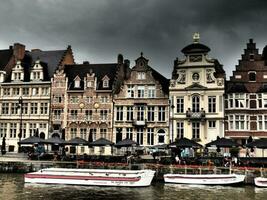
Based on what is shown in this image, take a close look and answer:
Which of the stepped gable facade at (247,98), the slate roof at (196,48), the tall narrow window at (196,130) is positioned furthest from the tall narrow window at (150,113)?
the stepped gable facade at (247,98)

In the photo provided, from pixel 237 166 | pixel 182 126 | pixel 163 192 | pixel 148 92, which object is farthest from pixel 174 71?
pixel 163 192

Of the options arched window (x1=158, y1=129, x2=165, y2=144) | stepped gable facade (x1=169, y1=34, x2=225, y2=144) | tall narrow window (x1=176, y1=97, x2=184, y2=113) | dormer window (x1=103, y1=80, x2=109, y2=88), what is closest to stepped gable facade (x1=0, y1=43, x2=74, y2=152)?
dormer window (x1=103, y1=80, x2=109, y2=88)

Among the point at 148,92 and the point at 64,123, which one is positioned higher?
the point at 148,92

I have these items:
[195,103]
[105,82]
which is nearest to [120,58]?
[105,82]

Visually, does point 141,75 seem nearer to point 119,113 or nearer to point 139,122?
point 119,113

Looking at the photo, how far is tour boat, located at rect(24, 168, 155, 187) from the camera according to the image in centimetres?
3366

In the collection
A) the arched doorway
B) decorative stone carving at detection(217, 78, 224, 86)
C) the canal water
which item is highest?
decorative stone carving at detection(217, 78, 224, 86)

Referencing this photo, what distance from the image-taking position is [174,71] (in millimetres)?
54750

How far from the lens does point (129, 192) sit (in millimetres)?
30906

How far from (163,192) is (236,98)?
22493mm

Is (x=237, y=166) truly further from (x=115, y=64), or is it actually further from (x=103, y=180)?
(x=115, y=64)

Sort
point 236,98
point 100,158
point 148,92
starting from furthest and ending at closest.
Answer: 1. point 148,92
2. point 236,98
3. point 100,158

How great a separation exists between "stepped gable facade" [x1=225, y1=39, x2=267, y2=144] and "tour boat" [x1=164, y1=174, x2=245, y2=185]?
52.4 feet

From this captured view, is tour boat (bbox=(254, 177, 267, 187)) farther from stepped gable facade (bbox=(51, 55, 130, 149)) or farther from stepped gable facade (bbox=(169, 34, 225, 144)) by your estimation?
stepped gable facade (bbox=(51, 55, 130, 149))
